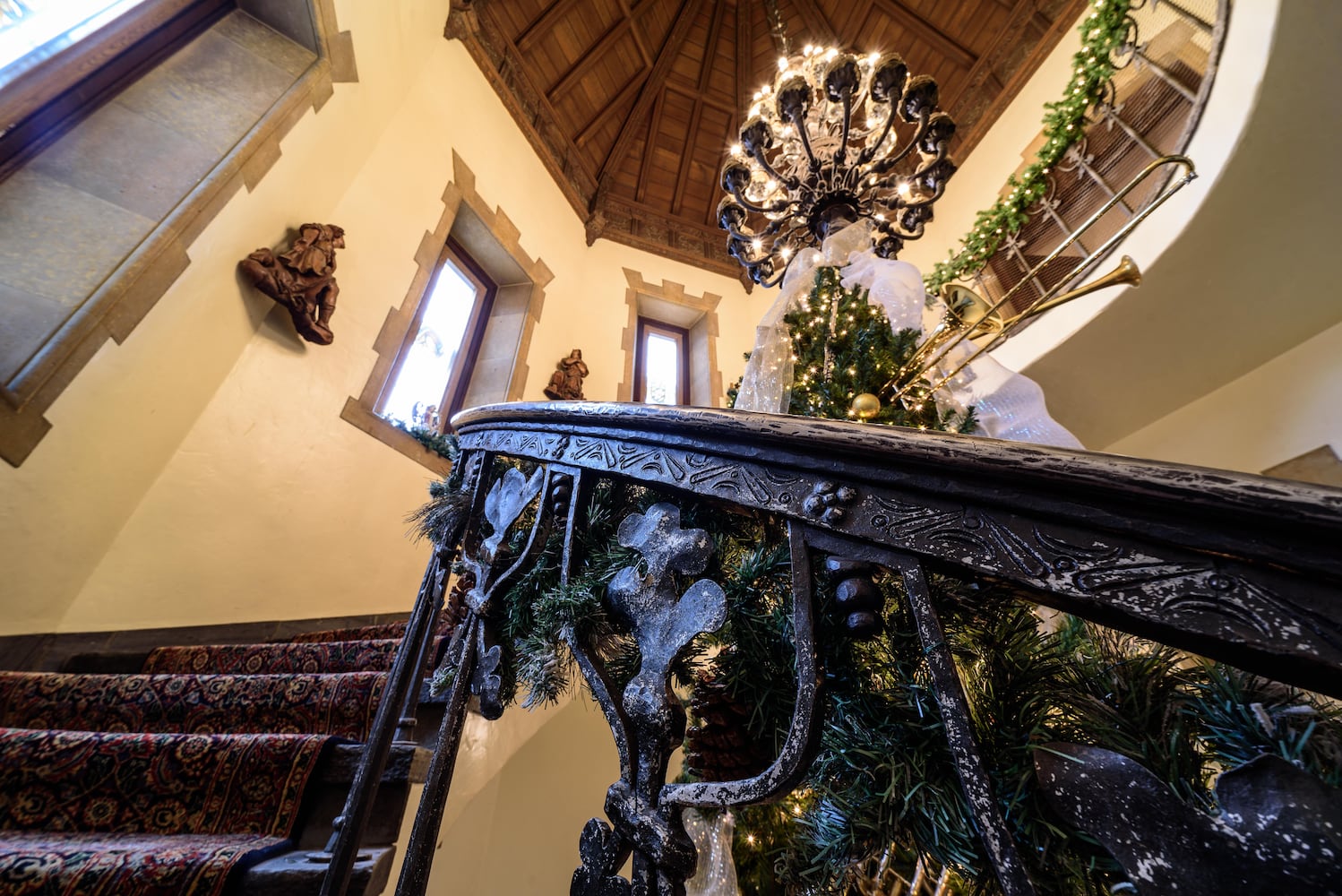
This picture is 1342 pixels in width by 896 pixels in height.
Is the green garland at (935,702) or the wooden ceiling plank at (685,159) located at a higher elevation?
the wooden ceiling plank at (685,159)

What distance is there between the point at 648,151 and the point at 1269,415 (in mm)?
5644

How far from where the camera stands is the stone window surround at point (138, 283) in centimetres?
147

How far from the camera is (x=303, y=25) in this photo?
2490 millimetres

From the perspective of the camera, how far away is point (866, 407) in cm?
126

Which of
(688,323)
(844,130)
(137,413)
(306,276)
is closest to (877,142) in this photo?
(844,130)

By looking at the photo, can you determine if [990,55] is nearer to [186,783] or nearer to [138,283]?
[138,283]

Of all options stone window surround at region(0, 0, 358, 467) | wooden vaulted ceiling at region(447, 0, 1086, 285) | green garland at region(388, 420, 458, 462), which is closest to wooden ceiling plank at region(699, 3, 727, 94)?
wooden vaulted ceiling at region(447, 0, 1086, 285)

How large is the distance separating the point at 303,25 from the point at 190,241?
1461 mm

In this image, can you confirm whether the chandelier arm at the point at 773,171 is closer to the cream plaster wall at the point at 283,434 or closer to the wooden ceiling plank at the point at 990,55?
the cream plaster wall at the point at 283,434

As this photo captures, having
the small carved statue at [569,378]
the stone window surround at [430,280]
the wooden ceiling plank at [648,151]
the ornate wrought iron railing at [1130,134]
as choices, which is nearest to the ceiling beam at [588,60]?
the wooden ceiling plank at [648,151]

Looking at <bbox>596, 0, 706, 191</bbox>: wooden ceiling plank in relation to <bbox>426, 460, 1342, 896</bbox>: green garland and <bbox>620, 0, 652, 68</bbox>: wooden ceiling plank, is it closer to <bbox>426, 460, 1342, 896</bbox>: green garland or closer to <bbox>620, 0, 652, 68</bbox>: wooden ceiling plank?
<bbox>620, 0, 652, 68</bbox>: wooden ceiling plank

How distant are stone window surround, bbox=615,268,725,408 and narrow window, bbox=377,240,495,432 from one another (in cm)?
144

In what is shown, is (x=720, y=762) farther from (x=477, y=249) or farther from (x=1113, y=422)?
(x=477, y=249)

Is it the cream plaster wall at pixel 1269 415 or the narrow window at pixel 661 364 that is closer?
the cream plaster wall at pixel 1269 415
